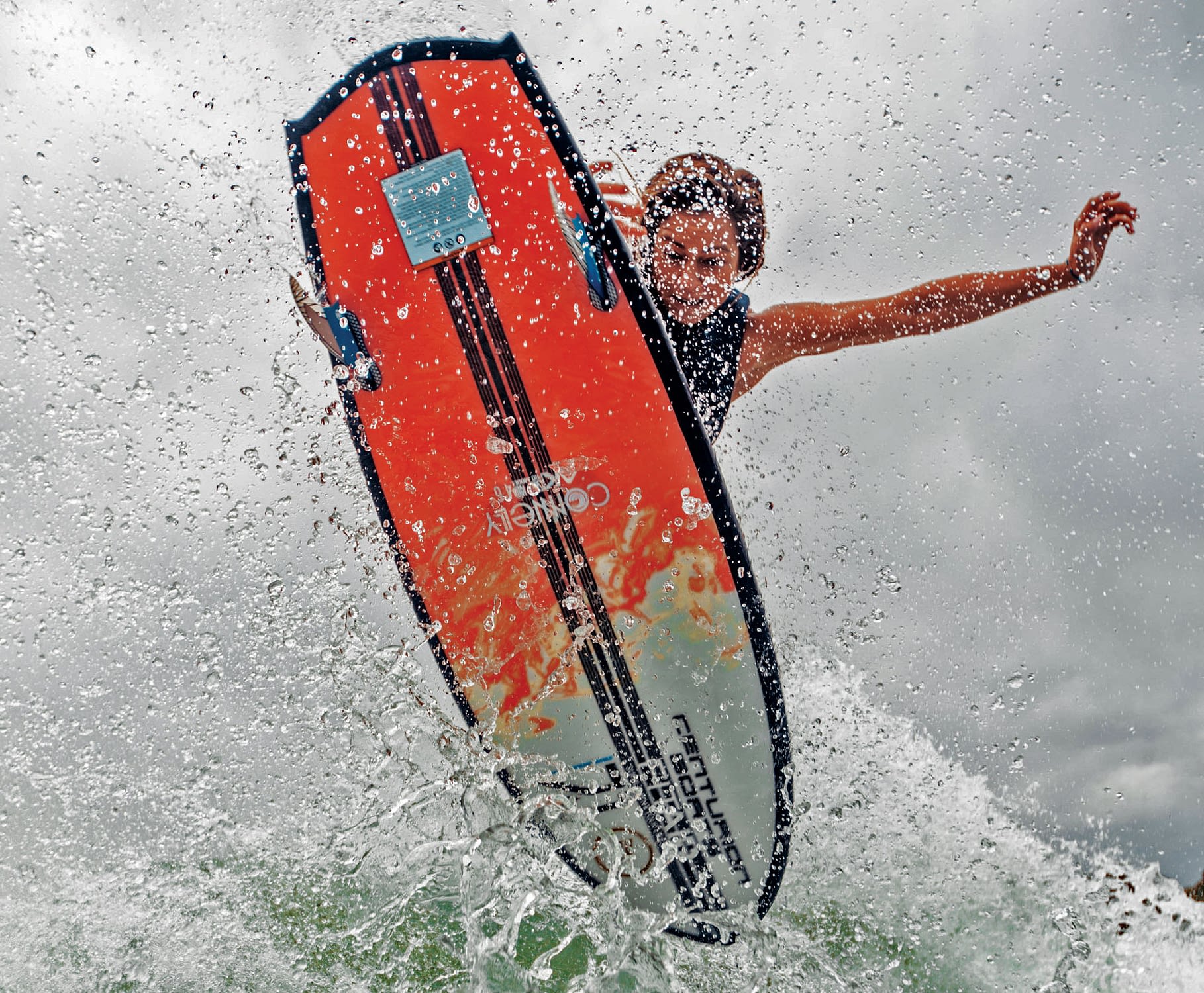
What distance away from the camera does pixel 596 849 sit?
2709 millimetres

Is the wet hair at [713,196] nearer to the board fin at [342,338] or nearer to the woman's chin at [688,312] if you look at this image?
the woman's chin at [688,312]

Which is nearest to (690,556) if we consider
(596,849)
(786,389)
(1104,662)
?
(786,389)

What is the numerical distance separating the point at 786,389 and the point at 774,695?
1233 millimetres

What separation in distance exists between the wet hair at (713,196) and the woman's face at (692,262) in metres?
0.03

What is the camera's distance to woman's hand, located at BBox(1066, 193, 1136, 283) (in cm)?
247

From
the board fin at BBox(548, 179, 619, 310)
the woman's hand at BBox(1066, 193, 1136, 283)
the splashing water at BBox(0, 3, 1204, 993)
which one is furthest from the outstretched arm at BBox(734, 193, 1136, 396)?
the splashing water at BBox(0, 3, 1204, 993)

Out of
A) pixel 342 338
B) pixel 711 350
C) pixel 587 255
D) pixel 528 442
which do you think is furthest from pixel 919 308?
pixel 342 338

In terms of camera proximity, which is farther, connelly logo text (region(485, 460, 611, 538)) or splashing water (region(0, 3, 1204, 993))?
splashing water (region(0, 3, 1204, 993))

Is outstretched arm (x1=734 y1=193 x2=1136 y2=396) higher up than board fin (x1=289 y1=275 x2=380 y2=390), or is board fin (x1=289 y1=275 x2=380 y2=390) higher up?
board fin (x1=289 y1=275 x2=380 y2=390)

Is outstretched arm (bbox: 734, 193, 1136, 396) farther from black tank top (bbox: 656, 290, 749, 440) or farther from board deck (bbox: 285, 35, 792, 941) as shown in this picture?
board deck (bbox: 285, 35, 792, 941)

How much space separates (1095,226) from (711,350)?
1.52 m

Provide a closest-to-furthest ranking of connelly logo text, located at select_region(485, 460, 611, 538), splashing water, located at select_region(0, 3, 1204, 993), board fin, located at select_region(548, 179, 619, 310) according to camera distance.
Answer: board fin, located at select_region(548, 179, 619, 310)
connelly logo text, located at select_region(485, 460, 611, 538)
splashing water, located at select_region(0, 3, 1204, 993)

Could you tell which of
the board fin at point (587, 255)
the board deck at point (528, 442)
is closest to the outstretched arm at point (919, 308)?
the board deck at point (528, 442)

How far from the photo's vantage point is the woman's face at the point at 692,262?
2.44 metres
